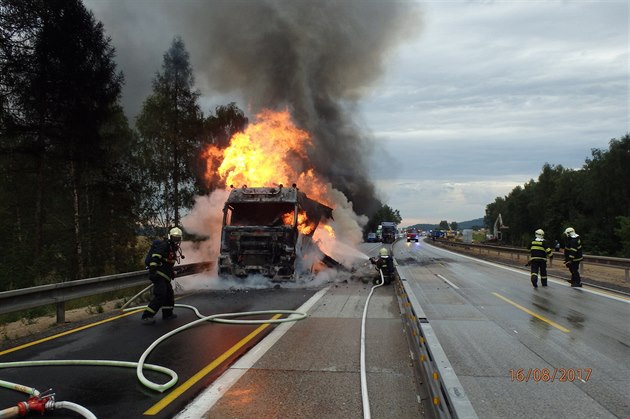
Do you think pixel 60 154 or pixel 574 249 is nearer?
pixel 574 249

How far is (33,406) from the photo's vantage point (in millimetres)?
3742

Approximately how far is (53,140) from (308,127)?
10672 millimetres

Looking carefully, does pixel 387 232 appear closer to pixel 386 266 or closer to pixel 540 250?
pixel 540 250

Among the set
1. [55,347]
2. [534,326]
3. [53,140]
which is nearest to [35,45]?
[53,140]

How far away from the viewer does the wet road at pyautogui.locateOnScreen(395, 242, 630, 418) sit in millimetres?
4238

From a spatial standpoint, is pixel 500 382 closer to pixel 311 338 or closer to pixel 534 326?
pixel 311 338

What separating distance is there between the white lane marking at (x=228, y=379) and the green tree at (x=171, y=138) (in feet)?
66.6

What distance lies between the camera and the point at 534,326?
25.2ft

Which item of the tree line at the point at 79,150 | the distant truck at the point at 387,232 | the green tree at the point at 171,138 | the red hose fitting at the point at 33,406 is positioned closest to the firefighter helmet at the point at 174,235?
the red hose fitting at the point at 33,406

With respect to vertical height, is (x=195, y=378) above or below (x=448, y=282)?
above

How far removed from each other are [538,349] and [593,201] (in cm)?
6460

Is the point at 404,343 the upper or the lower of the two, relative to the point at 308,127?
lower

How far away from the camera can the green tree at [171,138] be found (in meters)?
25.9

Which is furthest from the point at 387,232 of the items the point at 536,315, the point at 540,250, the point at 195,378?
the point at 195,378
